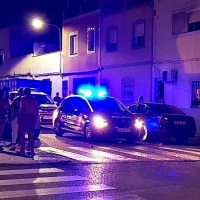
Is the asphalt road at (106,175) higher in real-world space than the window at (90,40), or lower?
lower

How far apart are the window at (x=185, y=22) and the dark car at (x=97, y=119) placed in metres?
7.14

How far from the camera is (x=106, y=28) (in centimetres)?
2911

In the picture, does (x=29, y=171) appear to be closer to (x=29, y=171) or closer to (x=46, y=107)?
(x=29, y=171)

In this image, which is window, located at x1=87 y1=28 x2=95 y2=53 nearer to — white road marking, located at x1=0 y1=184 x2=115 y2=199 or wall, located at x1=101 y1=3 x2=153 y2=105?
wall, located at x1=101 y1=3 x2=153 y2=105

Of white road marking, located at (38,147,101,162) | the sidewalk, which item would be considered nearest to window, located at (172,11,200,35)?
white road marking, located at (38,147,101,162)

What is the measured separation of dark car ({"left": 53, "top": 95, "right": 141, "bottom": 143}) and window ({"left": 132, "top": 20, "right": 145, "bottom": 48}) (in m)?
8.72

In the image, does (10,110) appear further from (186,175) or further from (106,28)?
(106,28)

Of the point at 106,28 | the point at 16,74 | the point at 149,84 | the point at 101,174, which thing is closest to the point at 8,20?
the point at 16,74

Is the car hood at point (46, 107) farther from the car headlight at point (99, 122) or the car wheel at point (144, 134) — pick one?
the car headlight at point (99, 122)

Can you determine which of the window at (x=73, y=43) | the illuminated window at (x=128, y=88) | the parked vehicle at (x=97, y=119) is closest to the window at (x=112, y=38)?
the illuminated window at (x=128, y=88)

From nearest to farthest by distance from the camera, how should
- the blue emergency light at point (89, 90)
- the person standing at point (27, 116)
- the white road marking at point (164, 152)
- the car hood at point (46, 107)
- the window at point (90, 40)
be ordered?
the person standing at point (27, 116), the white road marking at point (164, 152), the car hood at point (46, 107), the blue emergency light at point (89, 90), the window at point (90, 40)

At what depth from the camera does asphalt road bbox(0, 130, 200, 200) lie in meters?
8.26

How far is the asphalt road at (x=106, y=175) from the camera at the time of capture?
8258 mm

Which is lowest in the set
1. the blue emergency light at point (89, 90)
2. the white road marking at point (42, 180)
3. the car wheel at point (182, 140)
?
the car wheel at point (182, 140)
